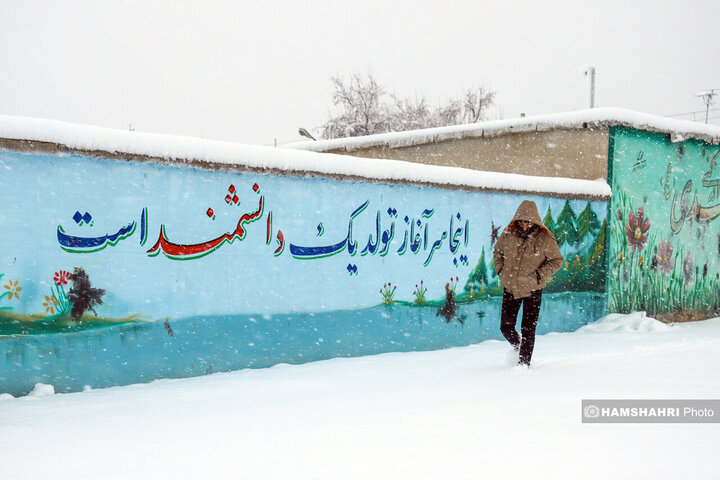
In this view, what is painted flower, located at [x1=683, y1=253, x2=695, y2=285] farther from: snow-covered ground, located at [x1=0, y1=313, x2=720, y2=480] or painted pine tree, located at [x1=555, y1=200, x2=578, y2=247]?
snow-covered ground, located at [x1=0, y1=313, x2=720, y2=480]

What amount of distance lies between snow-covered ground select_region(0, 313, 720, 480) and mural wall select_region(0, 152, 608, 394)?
1.04ft

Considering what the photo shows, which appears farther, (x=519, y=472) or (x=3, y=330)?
(x=3, y=330)

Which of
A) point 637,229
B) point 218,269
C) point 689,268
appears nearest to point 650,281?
point 637,229

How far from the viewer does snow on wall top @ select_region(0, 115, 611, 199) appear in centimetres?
521

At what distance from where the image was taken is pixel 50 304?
5.23 metres

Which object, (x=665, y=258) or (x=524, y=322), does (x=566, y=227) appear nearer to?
(x=665, y=258)

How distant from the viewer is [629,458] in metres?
3.24

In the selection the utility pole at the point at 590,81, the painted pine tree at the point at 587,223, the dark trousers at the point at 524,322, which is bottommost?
the dark trousers at the point at 524,322

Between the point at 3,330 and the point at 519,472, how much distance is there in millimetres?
3690

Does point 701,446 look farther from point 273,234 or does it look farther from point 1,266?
point 1,266

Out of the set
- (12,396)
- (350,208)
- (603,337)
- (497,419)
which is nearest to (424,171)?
(350,208)

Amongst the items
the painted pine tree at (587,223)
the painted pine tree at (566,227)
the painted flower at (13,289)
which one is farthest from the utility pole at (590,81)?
the painted flower at (13,289)

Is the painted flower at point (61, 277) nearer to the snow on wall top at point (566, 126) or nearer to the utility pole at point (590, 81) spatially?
the snow on wall top at point (566, 126)

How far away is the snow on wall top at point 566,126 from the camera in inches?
401
